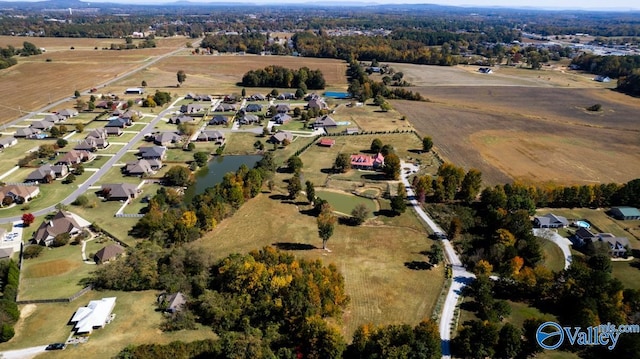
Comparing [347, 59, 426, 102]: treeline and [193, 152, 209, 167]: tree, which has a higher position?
[347, 59, 426, 102]: treeline

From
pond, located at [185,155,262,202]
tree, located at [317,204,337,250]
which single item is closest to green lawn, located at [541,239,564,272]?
tree, located at [317,204,337,250]

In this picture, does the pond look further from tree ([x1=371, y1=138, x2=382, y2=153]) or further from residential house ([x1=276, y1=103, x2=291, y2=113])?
residential house ([x1=276, y1=103, x2=291, y2=113])

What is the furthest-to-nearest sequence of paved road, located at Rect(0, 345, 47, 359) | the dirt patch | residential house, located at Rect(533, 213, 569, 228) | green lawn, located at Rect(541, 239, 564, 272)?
residential house, located at Rect(533, 213, 569, 228) → green lawn, located at Rect(541, 239, 564, 272) → the dirt patch → paved road, located at Rect(0, 345, 47, 359)

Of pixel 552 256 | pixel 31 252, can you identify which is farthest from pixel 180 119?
pixel 552 256

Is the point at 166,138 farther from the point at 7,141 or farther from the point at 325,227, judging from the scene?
the point at 325,227

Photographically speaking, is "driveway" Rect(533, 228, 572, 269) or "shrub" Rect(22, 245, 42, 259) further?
"driveway" Rect(533, 228, 572, 269)

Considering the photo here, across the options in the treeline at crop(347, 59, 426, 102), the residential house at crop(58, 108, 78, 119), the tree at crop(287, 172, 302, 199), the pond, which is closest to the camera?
the tree at crop(287, 172, 302, 199)

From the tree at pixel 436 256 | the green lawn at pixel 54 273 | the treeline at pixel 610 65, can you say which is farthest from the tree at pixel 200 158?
the treeline at pixel 610 65

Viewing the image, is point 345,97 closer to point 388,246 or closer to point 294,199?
point 294,199
